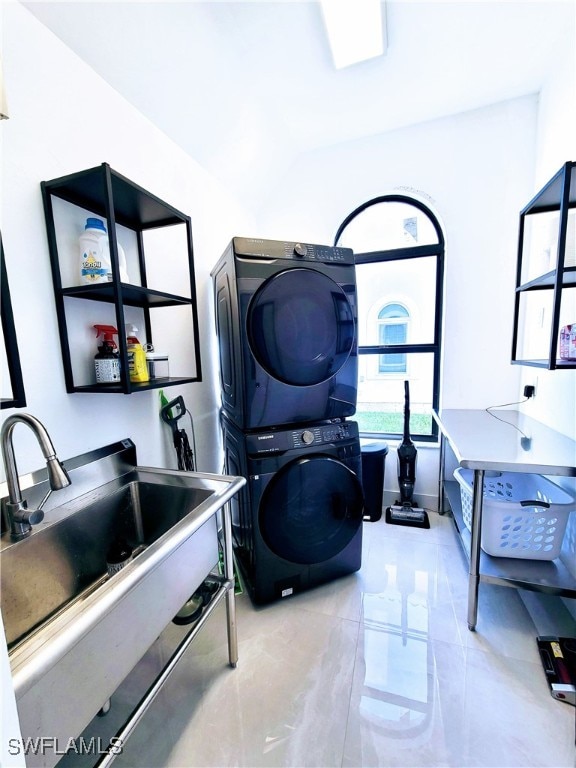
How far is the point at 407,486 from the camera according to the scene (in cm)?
261

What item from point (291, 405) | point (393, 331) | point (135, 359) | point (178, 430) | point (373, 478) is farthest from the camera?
point (393, 331)

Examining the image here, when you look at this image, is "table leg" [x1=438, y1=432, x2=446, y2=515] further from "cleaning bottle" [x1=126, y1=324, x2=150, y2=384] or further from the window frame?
"cleaning bottle" [x1=126, y1=324, x2=150, y2=384]

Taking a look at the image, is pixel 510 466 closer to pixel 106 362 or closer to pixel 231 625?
pixel 231 625

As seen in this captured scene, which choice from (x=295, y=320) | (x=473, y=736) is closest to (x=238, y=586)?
(x=473, y=736)

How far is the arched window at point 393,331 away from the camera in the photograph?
278 cm

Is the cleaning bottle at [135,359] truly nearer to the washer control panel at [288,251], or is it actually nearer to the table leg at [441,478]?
the washer control panel at [288,251]

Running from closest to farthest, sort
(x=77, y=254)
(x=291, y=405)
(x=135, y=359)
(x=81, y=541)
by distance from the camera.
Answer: (x=81, y=541) < (x=77, y=254) < (x=135, y=359) < (x=291, y=405)

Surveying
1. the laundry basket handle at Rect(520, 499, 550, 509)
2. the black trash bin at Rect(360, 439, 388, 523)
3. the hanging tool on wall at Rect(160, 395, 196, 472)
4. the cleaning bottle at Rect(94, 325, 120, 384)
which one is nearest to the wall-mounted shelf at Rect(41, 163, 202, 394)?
the cleaning bottle at Rect(94, 325, 120, 384)

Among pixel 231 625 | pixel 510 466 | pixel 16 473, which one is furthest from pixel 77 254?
pixel 510 466

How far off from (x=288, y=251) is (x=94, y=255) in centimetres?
83

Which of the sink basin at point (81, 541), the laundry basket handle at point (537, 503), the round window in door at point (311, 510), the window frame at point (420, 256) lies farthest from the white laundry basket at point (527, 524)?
the sink basin at point (81, 541)

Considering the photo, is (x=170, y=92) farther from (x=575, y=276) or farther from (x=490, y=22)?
(x=575, y=276)

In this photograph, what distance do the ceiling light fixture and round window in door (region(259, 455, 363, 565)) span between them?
7.17 feet

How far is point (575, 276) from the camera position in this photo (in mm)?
1556
